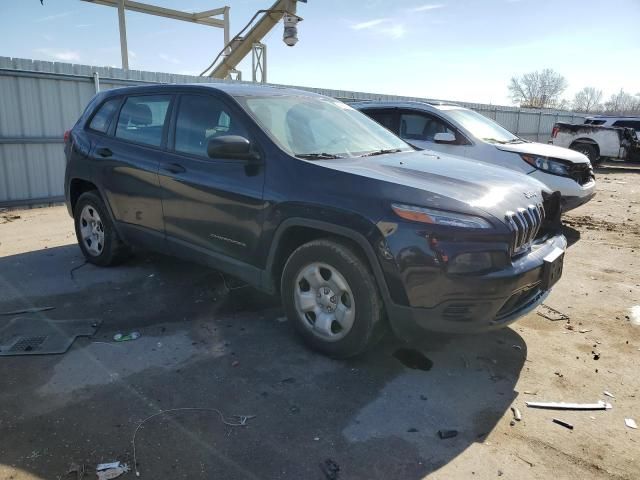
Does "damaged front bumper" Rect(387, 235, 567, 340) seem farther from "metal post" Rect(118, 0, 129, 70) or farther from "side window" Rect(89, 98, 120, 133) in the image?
"metal post" Rect(118, 0, 129, 70)

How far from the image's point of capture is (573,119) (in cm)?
2738

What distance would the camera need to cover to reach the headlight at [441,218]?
271cm

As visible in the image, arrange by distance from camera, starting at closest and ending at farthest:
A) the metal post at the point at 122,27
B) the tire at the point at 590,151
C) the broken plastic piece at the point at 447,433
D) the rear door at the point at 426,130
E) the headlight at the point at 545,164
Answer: the broken plastic piece at the point at 447,433, the headlight at the point at 545,164, the rear door at the point at 426,130, the tire at the point at 590,151, the metal post at the point at 122,27

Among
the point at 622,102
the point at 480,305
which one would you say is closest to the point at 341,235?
the point at 480,305

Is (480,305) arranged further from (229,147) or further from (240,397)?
(229,147)

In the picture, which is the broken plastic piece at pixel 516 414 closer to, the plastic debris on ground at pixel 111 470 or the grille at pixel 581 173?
the plastic debris on ground at pixel 111 470

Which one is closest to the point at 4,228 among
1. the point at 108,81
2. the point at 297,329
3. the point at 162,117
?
the point at 108,81

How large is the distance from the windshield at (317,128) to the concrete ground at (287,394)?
57.3 inches

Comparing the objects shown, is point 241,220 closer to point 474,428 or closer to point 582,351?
point 474,428

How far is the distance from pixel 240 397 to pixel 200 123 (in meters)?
2.23

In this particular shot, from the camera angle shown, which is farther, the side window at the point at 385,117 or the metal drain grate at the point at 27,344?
the side window at the point at 385,117

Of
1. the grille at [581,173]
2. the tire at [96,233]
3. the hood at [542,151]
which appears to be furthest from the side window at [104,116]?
the grille at [581,173]

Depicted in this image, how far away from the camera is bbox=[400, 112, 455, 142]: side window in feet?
23.7

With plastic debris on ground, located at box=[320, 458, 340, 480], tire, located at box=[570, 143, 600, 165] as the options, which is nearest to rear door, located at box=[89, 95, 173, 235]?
plastic debris on ground, located at box=[320, 458, 340, 480]
